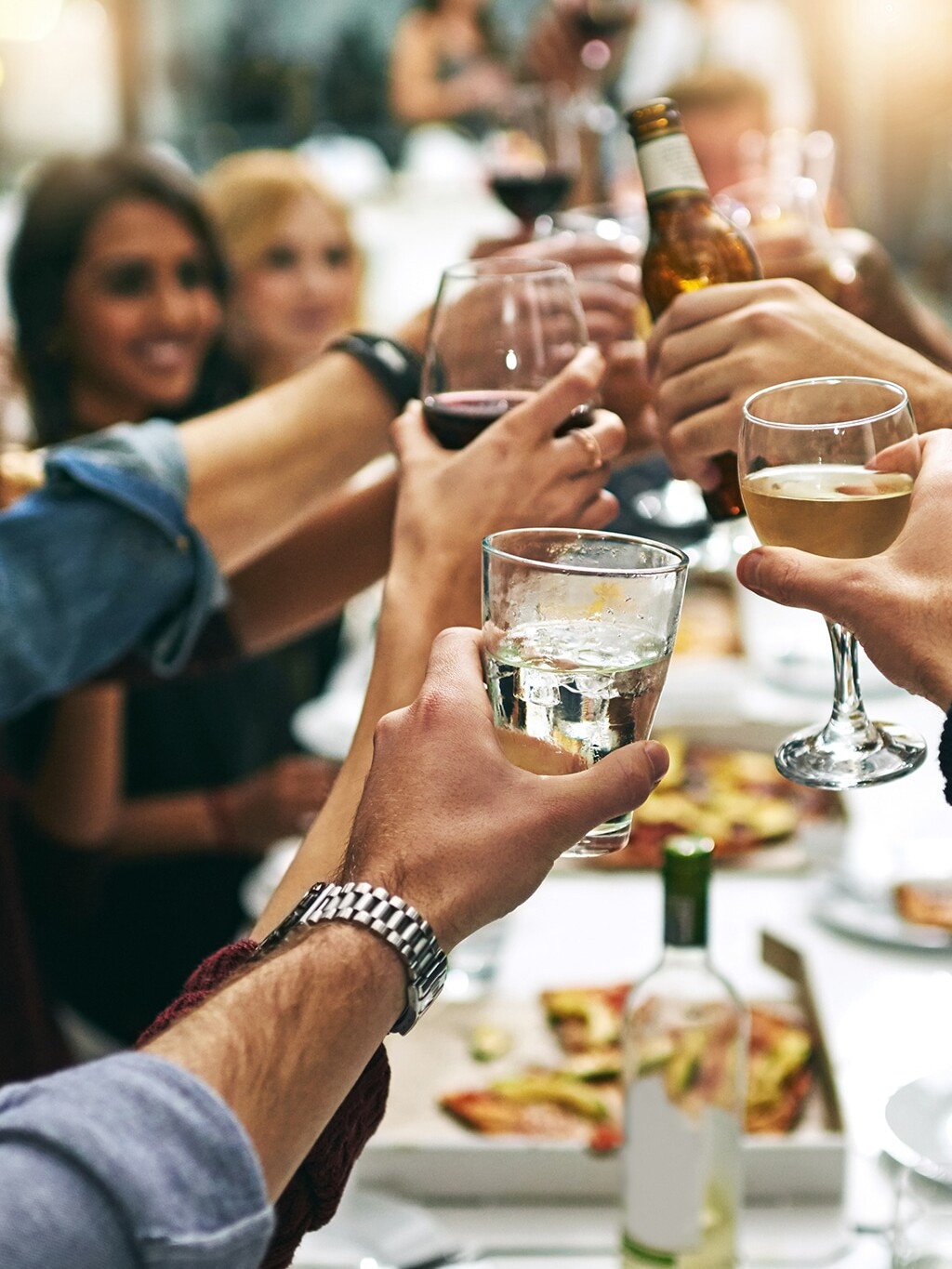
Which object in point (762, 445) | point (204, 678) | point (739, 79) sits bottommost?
point (204, 678)

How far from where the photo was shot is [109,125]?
257 inches

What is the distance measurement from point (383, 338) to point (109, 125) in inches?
231

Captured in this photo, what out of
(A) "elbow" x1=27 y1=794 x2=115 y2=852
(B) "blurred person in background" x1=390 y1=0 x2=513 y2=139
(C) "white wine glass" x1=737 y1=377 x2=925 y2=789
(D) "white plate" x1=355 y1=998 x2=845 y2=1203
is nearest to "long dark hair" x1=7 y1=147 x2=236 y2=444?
(A) "elbow" x1=27 y1=794 x2=115 y2=852

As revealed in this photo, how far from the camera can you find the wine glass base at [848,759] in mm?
750

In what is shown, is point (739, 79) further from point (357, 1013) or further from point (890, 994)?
point (357, 1013)

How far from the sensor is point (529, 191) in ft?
6.57

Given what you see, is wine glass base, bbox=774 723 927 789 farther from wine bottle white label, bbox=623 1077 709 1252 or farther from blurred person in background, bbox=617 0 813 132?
blurred person in background, bbox=617 0 813 132

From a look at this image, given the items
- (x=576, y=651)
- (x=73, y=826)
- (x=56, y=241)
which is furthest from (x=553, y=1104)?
(x=56, y=241)

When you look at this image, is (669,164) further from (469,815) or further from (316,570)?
(316,570)

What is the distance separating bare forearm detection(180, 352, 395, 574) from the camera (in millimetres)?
1317

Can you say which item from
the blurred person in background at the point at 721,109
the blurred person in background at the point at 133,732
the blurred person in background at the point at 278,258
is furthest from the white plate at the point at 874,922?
the blurred person in background at the point at 721,109

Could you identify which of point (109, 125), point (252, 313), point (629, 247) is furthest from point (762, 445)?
point (109, 125)

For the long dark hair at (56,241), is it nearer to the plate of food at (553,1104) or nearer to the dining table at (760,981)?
the dining table at (760,981)

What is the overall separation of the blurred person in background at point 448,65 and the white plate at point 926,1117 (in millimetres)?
4960
